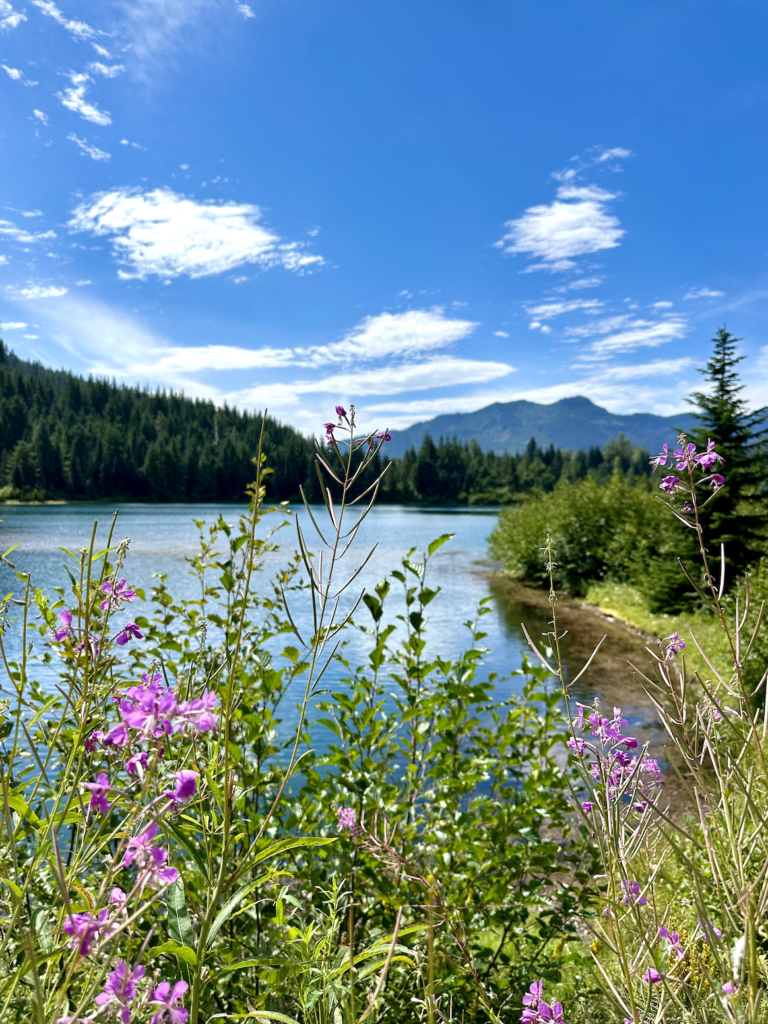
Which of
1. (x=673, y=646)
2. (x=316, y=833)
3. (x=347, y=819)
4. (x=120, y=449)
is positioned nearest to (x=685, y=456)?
(x=673, y=646)

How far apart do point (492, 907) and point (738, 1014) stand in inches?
71.9

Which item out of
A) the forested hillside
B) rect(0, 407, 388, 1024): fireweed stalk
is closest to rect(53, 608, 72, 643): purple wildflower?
rect(0, 407, 388, 1024): fireweed stalk

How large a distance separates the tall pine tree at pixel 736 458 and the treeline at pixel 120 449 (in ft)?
193

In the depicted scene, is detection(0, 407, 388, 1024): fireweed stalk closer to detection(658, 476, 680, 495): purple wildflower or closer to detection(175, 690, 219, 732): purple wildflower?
detection(175, 690, 219, 732): purple wildflower

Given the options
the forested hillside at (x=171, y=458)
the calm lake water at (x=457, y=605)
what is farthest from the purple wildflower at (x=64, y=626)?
the forested hillside at (x=171, y=458)

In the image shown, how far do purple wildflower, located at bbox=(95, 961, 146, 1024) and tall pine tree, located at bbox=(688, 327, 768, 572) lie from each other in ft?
51.1

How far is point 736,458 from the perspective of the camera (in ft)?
49.7

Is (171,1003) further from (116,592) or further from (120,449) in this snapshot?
(120,449)

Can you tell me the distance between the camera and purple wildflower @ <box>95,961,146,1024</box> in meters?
0.74

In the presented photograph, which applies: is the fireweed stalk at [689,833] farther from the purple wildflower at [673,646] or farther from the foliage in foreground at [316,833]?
the foliage in foreground at [316,833]

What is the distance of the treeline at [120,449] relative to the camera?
87.7 metres

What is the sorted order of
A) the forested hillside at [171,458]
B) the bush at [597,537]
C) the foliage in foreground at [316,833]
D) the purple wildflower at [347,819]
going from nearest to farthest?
the foliage in foreground at [316,833] → the purple wildflower at [347,819] → the bush at [597,537] → the forested hillside at [171,458]

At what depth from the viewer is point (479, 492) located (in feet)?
374

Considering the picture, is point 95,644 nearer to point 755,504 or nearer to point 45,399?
point 755,504
